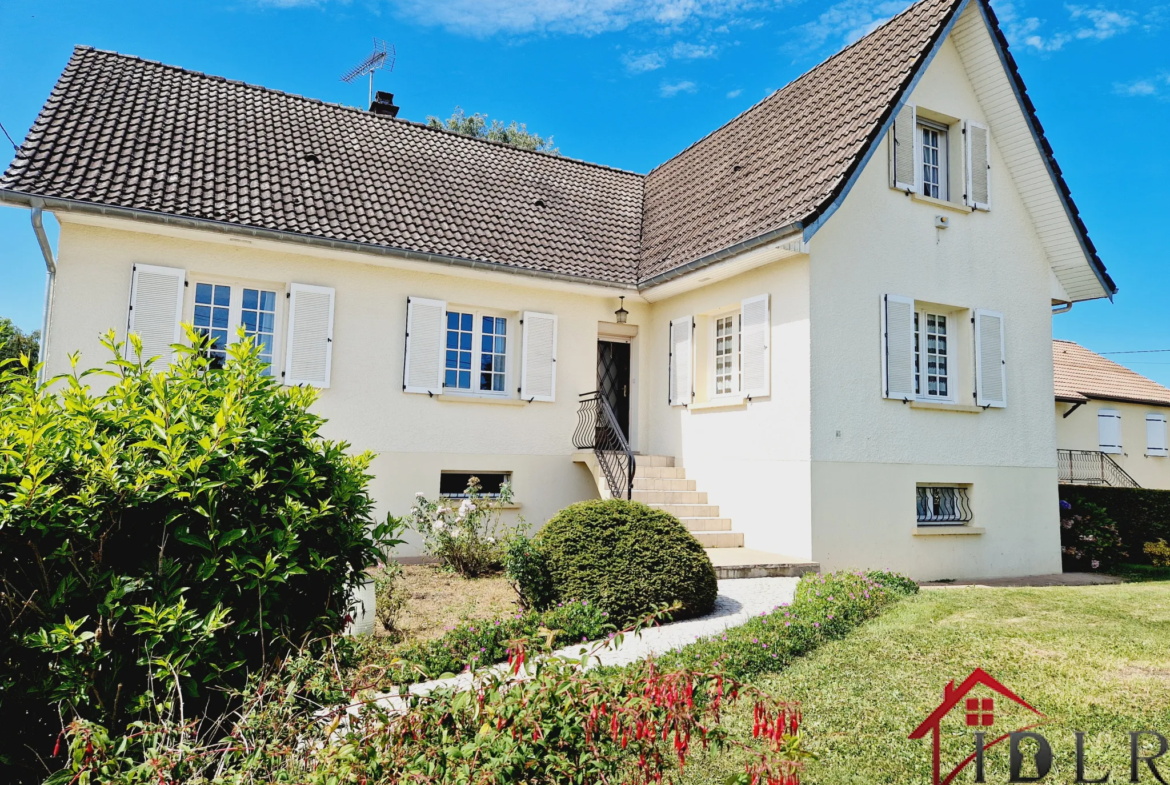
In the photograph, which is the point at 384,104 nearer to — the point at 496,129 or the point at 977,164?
the point at 977,164

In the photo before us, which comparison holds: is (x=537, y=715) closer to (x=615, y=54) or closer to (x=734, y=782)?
(x=734, y=782)

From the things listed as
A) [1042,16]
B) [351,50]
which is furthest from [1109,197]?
[351,50]

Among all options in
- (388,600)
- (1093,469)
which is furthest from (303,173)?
(1093,469)

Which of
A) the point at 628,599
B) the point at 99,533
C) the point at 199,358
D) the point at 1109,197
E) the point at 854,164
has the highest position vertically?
the point at 1109,197

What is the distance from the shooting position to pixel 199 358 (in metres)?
3.55

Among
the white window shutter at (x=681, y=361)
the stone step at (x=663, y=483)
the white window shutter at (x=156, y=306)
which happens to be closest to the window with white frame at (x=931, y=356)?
the white window shutter at (x=681, y=361)

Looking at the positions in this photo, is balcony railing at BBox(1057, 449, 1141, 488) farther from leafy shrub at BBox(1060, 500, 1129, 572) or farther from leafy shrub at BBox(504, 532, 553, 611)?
leafy shrub at BBox(504, 532, 553, 611)

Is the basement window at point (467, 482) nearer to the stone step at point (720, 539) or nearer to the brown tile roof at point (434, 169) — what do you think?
the stone step at point (720, 539)

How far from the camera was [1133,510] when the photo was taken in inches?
554

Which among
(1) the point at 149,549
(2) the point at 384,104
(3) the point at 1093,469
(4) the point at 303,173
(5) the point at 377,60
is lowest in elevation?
(1) the point at 149,549

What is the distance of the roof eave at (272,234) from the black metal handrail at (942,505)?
577 centimetres

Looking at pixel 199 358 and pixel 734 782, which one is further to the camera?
pixel 199 358

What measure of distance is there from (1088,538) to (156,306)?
15.3 meters

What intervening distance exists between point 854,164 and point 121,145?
10384 mm
